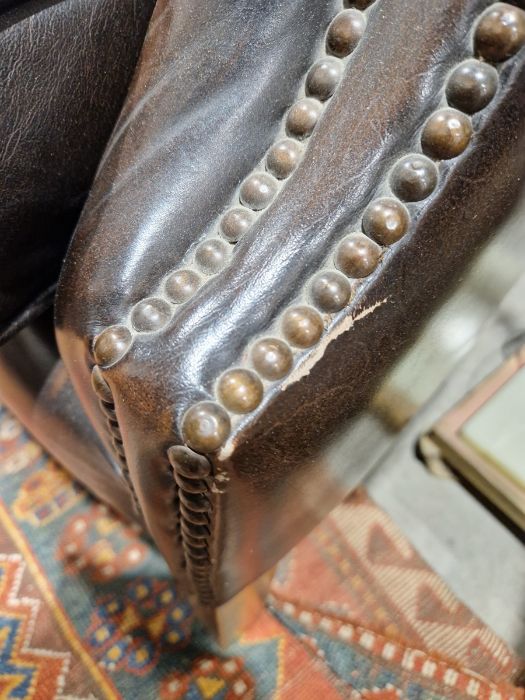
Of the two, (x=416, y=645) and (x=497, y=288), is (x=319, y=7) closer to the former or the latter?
(x=497, y=288)

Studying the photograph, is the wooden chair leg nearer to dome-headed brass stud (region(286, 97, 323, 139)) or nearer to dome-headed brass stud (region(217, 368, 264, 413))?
dome-headed brass stud (region(217, 368, 264, 413))

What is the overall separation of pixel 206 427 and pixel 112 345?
83 millimetres

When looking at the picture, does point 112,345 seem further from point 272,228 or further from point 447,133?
point 447,133

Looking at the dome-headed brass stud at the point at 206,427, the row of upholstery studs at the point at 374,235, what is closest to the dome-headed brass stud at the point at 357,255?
the row of upholstery studs at the point at 374,235

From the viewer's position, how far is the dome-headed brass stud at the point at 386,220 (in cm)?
36

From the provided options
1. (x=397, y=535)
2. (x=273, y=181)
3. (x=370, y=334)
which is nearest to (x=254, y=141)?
(x=273, y=181)

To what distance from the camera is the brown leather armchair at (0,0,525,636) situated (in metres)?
0.35

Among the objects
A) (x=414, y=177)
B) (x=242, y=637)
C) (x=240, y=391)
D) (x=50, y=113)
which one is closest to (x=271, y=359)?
(x=240, y=391)

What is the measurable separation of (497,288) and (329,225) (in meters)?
0.20

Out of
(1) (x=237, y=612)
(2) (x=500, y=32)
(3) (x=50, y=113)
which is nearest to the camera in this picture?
(2) (x=500, y=32)

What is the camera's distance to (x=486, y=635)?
81cm

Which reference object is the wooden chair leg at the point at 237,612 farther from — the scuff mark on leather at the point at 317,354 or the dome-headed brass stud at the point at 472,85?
the dome-headed brass stud at the point at 472,85

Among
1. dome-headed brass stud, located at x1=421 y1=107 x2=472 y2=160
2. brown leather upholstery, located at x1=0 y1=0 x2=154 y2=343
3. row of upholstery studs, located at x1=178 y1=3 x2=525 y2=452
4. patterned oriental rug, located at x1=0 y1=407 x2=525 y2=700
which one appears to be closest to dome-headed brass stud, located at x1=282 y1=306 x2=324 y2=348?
row of upholstery studs, located at x1=178 y1=3 x2=525 y2=452

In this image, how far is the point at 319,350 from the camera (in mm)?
365
